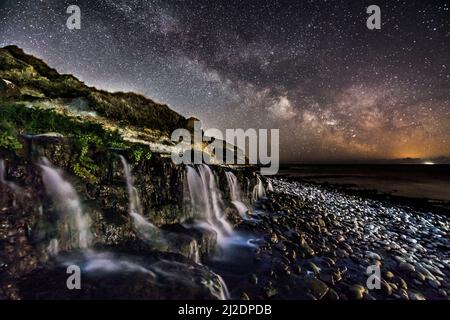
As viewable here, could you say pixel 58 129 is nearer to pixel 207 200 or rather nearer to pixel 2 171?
pixel 2 171

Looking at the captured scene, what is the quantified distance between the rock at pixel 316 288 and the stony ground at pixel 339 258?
0.03m

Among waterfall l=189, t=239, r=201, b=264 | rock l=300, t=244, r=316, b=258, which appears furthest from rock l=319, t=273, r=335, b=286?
waterfall l=189, t=239, r=201, b=264

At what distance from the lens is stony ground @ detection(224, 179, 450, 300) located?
6.48m

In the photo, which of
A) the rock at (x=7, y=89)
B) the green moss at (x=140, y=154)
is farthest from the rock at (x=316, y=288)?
the rock at (x=7, y=89)

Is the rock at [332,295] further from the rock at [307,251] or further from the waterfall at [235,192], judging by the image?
the waterfall at [235,192]

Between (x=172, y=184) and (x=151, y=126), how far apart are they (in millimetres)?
5868

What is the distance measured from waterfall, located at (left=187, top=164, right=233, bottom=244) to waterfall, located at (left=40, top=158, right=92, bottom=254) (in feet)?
15.9

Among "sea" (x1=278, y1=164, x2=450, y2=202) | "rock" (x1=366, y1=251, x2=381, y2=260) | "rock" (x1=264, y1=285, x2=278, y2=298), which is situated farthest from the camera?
"sea" (x1=278, y1=164, x2=450, y2=202)

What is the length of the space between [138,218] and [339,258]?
779 centimetres

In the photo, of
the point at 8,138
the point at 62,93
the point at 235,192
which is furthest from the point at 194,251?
the point at 62,93

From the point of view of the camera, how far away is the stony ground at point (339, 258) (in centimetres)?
648

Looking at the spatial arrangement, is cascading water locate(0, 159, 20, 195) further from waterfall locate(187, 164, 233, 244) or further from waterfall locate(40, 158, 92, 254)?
waterfall locate(187, 164, 233, 244)
